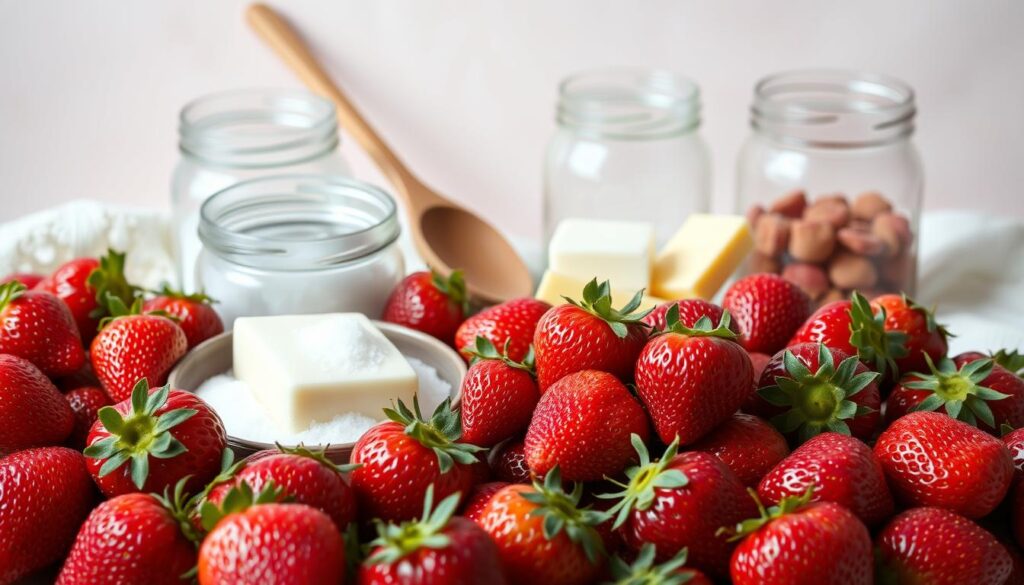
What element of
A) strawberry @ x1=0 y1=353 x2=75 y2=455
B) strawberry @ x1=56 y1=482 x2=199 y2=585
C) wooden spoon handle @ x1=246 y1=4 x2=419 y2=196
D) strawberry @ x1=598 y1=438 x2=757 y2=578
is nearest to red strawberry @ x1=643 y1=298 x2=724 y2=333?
strawberry @ x1=598 y1=438 x2=757 y2=578

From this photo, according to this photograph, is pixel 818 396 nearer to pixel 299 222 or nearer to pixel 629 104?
pixel 299 222

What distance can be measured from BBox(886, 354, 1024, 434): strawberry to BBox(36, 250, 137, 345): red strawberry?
828 mm

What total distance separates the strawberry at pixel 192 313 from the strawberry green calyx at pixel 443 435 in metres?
0.40

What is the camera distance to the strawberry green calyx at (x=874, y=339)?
1115mm

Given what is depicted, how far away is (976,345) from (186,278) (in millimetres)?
1123

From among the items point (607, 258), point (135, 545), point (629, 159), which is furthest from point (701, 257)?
point (135, 545)

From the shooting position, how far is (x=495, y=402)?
3.28 ft

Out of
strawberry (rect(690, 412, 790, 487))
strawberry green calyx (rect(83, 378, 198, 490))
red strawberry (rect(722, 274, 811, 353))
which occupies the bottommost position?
red strawberry (rect(722, 274, 811, 353))

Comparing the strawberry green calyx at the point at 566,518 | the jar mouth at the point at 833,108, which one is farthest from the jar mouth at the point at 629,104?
the strawberry green calyx at the point at 566,518

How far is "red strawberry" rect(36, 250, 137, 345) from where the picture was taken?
130cm

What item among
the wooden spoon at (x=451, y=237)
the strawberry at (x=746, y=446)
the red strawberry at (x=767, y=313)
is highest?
A: the strawberry at (x=746, y=446)

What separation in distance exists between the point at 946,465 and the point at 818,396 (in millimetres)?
123

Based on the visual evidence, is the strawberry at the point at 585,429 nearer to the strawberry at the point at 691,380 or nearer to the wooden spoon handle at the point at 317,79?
the strawberry at the point at 691,380

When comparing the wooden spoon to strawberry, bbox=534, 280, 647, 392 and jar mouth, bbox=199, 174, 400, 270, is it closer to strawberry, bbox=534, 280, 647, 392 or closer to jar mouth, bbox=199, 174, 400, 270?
jar mouth, bbox=199, 174, 400, 270
